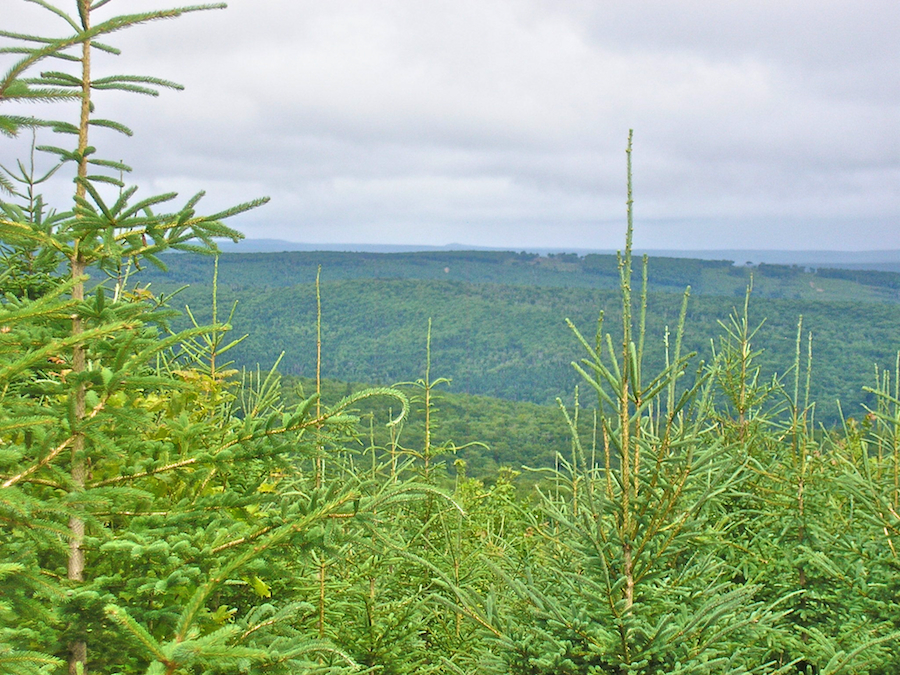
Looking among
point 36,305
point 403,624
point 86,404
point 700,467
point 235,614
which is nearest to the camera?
point 36,305

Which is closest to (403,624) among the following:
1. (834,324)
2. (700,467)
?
(700,467)

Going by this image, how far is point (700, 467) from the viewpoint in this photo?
329cm

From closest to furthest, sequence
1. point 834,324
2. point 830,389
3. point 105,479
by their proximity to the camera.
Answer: point 105,479 < point 830,389 < point 834,324

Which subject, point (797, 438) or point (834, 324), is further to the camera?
point (834, 324)

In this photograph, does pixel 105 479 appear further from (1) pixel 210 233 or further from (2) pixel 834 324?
(2) pixel 834 324

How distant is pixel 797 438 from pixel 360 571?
13.4 feet

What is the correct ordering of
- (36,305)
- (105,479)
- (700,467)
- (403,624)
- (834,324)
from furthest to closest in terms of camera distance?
(834,324)
(403,624)
(700,467)
(105,479)
(36,305)

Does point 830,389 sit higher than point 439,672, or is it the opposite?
point 439,672

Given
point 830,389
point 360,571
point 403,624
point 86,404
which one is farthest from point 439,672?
point 830,389

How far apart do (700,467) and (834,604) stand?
263cm

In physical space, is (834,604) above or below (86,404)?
below

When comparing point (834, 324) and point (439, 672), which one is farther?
point (834, 324)

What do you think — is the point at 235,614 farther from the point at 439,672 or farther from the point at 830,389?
the point at 830,389

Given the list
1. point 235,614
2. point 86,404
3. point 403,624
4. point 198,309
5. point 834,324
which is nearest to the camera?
point 86,404
